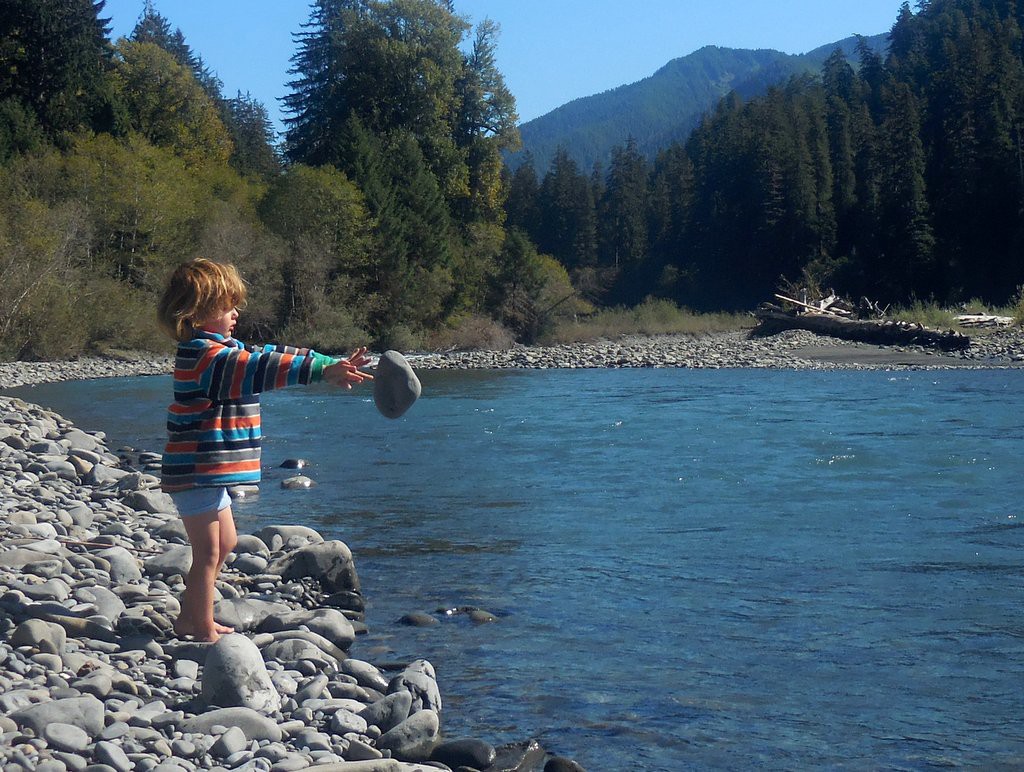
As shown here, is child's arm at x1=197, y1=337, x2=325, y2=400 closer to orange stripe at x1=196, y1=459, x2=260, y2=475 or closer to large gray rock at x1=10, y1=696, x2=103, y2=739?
orange stripe at x1=196, y1=459, x2=260, y2=475

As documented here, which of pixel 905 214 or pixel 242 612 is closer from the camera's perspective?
pixel 242 612

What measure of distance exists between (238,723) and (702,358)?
104 feet

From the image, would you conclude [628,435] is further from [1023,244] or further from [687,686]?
[1023,244]

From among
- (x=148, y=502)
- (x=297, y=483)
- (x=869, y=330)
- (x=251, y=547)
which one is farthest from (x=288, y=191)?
(x=251, y=547)

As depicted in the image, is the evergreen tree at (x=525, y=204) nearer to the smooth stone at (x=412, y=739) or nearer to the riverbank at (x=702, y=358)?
the riverbank at (x=702, y=358)

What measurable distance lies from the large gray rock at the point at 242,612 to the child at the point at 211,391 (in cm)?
90

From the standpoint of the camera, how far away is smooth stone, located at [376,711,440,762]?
425cm

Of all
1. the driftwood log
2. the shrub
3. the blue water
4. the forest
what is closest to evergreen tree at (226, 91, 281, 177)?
the forest

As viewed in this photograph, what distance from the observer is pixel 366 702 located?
15.2ft

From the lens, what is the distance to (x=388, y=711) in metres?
4.48

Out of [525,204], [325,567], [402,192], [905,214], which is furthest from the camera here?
[525,204]

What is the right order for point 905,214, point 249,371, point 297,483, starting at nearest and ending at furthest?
point 249,371 → point 297,483 → point 905,214

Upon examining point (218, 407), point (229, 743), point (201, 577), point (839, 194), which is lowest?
point (229, 743)

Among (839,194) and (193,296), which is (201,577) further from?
(839,194)
